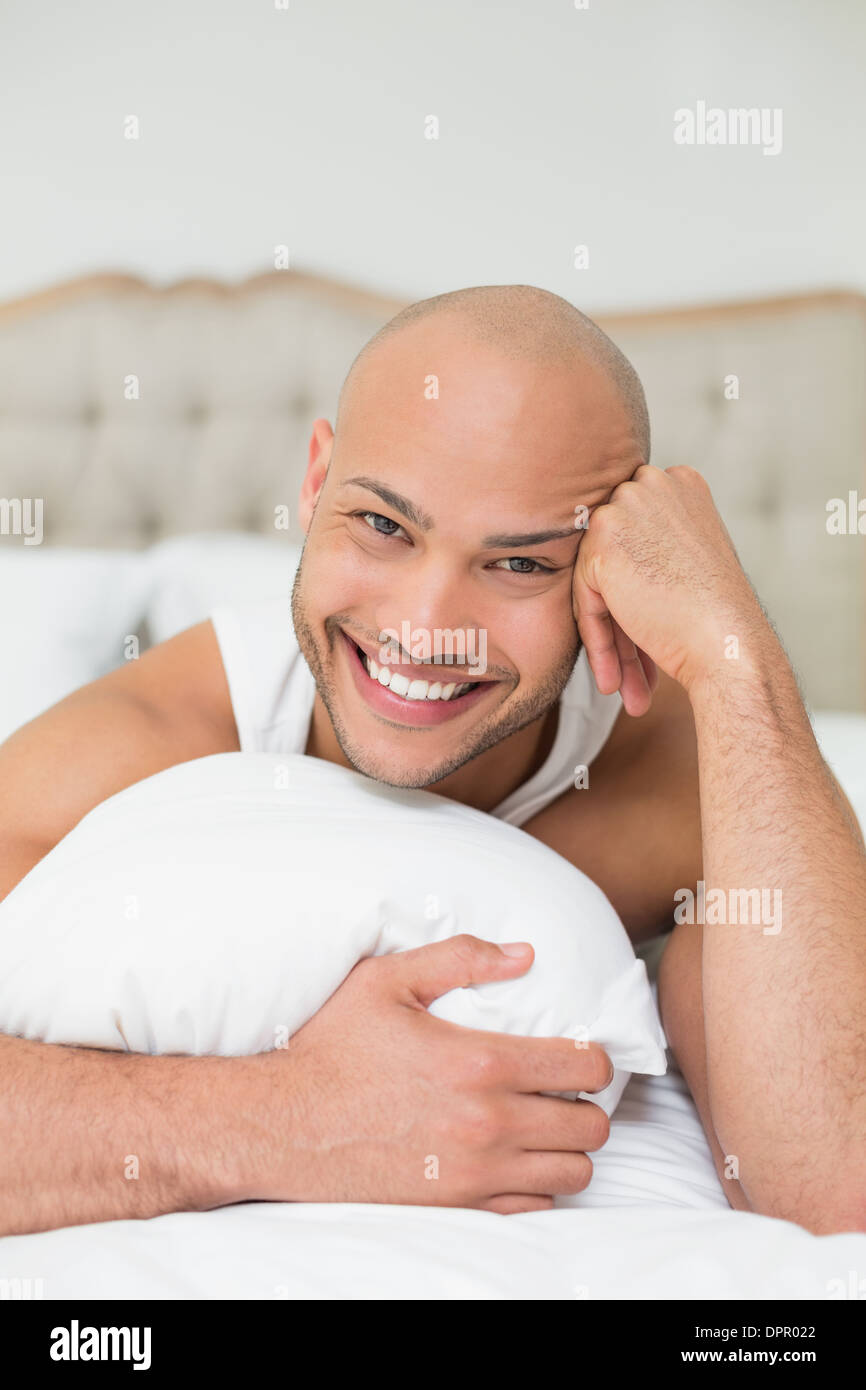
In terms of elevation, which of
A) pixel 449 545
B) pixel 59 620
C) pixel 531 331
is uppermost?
pixel 531 331

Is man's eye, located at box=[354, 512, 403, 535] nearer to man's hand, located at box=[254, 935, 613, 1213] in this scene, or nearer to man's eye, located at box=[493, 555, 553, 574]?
man's eye, located at box=[493, 555, 553, 574]

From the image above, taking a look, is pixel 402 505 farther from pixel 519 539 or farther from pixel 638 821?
pixel 638 821

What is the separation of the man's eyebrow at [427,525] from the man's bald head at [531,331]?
181 millimetres

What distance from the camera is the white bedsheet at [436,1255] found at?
0.67m

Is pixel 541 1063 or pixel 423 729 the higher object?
pixel 423 729

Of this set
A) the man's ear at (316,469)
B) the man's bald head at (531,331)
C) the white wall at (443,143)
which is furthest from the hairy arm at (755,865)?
the white wall at (443,143)

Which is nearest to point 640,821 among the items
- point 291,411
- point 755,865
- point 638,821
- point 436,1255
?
point 638,821

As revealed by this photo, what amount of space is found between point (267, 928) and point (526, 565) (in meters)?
0.49

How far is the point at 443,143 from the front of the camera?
2.04m

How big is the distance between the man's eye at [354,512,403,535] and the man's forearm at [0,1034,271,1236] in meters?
0.57

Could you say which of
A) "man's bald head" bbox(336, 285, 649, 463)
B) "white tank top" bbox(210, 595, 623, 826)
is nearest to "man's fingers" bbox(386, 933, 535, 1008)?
"white tank top" bbox(210, 595, 623, 826)

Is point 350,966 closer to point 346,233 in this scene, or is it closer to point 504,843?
point 504,843

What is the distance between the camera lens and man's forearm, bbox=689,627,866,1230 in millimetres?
841
